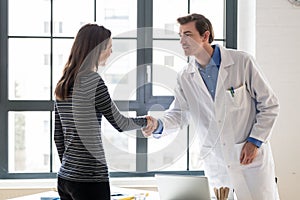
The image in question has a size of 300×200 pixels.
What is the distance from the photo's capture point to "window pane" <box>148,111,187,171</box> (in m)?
2.51

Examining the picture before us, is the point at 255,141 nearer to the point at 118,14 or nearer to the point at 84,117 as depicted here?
the point at 84,117

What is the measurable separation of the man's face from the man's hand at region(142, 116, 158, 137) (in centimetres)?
37

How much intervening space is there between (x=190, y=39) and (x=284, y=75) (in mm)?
896

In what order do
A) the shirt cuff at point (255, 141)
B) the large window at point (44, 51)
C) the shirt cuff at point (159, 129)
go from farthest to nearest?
the large window at point (44, 51), the shirt cuff at point (159, 129), the shirt cuff at point (255, 141)

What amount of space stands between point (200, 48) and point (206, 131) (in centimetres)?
41

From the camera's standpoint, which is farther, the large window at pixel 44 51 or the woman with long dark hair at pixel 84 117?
the large window at pixel 44 51

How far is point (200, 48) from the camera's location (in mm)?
2535

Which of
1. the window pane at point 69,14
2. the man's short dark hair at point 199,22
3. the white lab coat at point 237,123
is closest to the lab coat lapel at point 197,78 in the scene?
the white lab coat at point 237,123

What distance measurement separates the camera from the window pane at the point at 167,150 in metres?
2.51

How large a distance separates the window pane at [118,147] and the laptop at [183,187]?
15.9 inches

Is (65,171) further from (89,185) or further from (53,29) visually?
(53,29)

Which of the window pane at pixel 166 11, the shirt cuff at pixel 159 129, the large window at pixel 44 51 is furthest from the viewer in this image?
the window pane at pixel 166 11

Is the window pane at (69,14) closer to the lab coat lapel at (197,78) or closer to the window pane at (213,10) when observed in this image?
the window pane at (213,10)

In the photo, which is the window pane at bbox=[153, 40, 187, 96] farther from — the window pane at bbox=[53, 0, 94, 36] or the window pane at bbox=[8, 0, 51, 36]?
the window pane at bbox=[8, 0, 51, 36]
